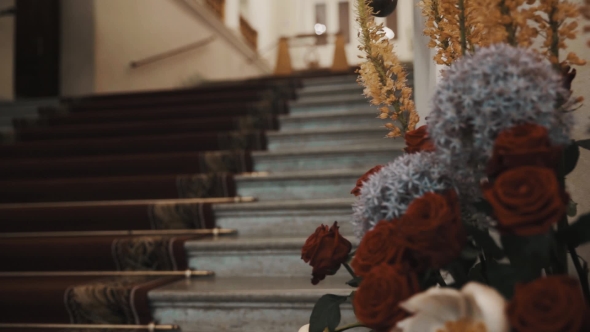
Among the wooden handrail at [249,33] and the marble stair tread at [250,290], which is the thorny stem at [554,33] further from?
the wooden handrail at [249,33]

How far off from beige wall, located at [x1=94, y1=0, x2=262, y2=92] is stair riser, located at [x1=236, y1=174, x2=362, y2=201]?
3778 millimetres

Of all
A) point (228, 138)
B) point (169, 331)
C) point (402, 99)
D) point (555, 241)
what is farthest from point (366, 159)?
point (555, 241)

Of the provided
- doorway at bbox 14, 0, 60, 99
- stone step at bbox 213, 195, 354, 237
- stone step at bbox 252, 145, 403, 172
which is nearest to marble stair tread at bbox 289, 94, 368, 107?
stone step at bbox 252, 145, 403, 172

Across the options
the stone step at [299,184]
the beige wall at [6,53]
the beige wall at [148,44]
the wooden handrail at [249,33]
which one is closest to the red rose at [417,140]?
the stone step at [299,184]

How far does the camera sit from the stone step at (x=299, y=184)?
8.23ft

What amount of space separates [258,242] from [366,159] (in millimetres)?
931

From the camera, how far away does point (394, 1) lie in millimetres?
1393

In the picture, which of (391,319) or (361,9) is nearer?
(391,319)

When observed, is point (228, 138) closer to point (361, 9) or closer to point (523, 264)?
point (361, 9)

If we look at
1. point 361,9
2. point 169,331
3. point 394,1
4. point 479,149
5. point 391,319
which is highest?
point 394,1

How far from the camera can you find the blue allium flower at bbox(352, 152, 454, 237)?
693 mm

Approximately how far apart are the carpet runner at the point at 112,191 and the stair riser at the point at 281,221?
11 centimetres

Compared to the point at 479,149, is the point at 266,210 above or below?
below

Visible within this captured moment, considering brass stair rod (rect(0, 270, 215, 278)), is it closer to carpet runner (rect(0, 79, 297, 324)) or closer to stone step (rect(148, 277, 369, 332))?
carpet runner (rect(0, 79, 297, 324))
